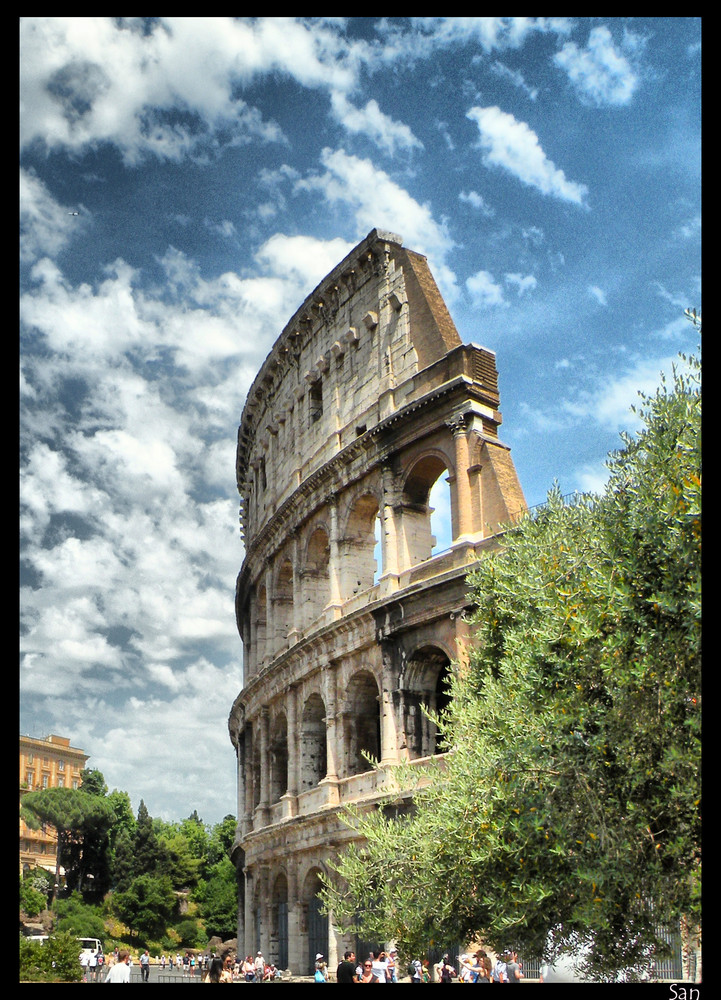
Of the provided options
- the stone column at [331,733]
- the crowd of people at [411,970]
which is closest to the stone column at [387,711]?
the stone column at [331,733]

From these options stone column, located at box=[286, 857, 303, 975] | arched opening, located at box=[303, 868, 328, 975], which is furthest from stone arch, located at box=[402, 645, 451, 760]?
stone column, located at box=[286, 857, 303, 975]

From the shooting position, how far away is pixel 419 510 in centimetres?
2309

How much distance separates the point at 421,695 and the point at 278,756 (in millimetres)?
8840

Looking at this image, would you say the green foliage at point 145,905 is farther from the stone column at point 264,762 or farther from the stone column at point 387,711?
the stone column at point 387,711

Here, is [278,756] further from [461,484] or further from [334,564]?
[461,484]

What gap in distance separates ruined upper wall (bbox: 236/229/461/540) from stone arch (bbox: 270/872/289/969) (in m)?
10.3

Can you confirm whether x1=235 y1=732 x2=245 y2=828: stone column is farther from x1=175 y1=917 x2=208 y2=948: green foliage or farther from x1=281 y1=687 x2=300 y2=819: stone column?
x1=175 y1=917 x2=208 y2=948: green foliage

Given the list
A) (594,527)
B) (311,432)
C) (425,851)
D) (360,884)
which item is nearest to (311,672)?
(311,432)

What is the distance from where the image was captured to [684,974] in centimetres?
1470

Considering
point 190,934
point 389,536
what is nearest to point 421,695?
point 389,536

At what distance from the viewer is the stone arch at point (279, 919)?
84.5 ft

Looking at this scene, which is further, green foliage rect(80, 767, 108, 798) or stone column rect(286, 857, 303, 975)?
green foliage rect(80, 767, 108, 798)

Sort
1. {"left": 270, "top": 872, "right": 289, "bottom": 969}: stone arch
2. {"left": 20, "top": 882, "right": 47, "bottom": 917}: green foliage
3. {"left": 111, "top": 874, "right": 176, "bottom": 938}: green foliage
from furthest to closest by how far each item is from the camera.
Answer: {"left": 111, "top": 874, "right": 176, "bottom": 938}: green foliage
{"left": 20, "top": 882, "right": 47, "bottom": 917}: green foliage
{"left": 270, "top": 872, "right": 289, "bottom": 969}: stone arch

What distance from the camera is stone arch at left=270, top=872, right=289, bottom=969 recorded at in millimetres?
25750
